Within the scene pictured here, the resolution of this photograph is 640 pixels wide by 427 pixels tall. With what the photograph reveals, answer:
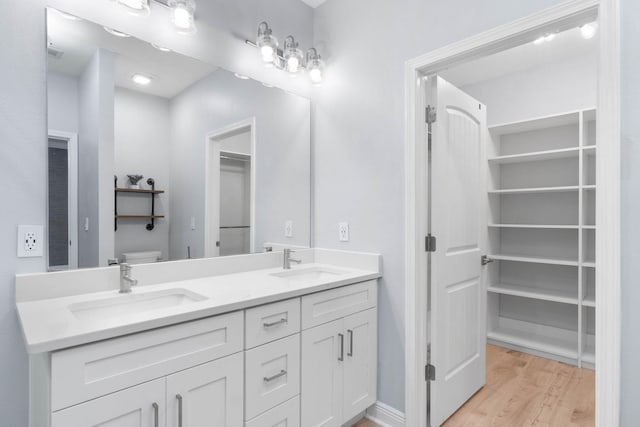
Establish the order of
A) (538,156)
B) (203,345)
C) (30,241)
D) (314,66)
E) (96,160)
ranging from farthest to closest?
(538,156), (314,66), (96,160), (30,241), (203,345)

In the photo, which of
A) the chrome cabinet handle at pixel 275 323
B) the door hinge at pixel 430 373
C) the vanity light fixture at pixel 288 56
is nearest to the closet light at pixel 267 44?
the vanity light fixture at pixel 288 56

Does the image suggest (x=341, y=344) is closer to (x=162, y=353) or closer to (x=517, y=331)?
(x=162, y=353)

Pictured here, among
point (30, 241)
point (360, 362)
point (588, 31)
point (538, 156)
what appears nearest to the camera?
point (30, 241)

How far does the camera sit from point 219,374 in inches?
49.6

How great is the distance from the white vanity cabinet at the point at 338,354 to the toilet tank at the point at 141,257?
77 cm

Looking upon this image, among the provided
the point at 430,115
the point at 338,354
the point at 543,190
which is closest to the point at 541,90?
the point at 543,190

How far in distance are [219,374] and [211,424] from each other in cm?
17

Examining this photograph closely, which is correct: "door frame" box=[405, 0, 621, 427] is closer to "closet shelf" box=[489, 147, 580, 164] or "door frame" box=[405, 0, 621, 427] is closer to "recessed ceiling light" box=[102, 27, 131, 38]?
"recessed ceiling light" box=[102, 27, 131, 38]

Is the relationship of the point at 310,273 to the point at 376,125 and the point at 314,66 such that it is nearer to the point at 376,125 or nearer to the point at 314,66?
the point at 376,125

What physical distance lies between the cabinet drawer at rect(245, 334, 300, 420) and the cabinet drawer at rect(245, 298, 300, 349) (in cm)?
3

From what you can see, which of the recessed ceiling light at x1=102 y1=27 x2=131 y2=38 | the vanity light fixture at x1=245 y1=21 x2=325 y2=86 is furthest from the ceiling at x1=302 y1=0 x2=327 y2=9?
the recessed ceiling light at x1=102 y1=27 x2=131 y2=38

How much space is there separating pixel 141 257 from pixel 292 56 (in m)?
1.51

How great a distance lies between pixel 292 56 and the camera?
2.22 m

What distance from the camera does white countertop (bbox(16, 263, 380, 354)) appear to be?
0.96 meters
